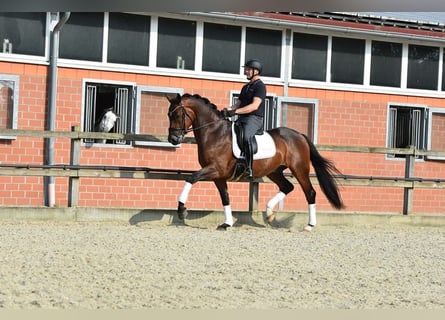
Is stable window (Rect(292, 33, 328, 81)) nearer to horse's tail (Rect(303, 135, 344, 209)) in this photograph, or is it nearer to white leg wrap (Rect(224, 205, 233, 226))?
horse's tail (Rect(303, 135, 344, 209))

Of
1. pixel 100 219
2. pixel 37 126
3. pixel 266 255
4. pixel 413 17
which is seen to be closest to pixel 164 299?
pixel 266 255

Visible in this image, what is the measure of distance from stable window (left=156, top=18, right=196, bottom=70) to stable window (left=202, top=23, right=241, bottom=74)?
0.24 meters

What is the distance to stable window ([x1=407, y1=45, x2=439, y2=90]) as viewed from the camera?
13555mm

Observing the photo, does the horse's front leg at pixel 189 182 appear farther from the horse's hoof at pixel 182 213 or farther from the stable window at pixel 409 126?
the stable window at pixel 409 126

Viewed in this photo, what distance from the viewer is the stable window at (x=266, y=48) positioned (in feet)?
40.4

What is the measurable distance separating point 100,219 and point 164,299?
4951 mm

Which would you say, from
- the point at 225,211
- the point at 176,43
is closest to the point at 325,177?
the point at 225,211

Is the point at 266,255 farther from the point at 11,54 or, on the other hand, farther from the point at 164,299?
the point at 11,54

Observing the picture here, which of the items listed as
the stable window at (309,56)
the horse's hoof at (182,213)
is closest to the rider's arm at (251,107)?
the horse's hoof at (182,213)

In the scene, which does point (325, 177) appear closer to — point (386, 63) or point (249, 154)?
point (249, 154)

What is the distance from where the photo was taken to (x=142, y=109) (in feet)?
37.9

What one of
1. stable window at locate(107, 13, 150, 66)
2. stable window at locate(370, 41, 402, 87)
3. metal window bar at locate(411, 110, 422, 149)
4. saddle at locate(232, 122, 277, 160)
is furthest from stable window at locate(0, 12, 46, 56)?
metal window bar at locate(411, 110, 422, 149)

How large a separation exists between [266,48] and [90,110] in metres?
3.24

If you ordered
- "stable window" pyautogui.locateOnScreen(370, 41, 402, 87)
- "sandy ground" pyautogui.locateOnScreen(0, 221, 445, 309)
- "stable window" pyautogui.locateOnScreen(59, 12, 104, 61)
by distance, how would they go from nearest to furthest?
"sandy ground" pyautogui.locateOnScreen(0, 221, 445, 309), "stable window" pyautogui.locateOnScreen(59, 12, 104, 61), "stable window" pyautogui.locateOnScreen(370, 41, 402, 87)
